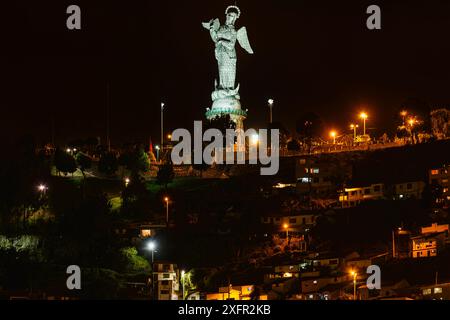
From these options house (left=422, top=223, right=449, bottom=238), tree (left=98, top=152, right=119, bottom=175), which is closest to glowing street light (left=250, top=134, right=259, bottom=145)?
tree (left=98, top=152, right=119, bottom=175)

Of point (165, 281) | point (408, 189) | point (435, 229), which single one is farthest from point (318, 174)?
point (165, 281)

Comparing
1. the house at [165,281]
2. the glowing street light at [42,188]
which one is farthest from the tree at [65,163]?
the house at [165,281]

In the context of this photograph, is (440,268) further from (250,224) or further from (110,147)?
(110,147)

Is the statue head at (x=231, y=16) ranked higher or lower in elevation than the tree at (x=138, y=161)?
higher

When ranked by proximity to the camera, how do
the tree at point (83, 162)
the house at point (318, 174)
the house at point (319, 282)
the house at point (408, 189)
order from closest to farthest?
the house at point (319, 282), the house at point (408, 189), the house at point (318, 174), the tree at point (83, 162)

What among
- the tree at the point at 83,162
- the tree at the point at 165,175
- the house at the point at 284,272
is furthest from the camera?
the tree at the point at 83,162

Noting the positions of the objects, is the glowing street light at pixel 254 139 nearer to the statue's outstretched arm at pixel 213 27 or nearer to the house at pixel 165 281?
the statue's outstretched arm at pixel 213 27
